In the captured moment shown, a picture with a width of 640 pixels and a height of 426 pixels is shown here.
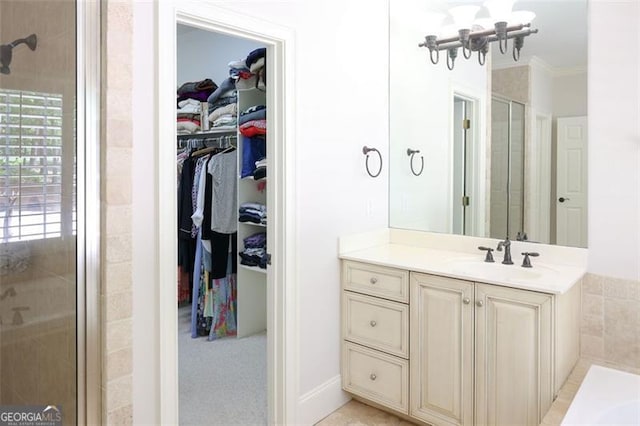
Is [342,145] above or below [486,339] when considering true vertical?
above

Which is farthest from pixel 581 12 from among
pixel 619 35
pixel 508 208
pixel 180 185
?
pixel 180 185

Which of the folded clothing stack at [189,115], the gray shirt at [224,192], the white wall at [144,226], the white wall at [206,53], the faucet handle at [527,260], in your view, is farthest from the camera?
the white wall at [206,53]

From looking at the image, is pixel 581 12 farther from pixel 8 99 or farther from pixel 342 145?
pixel 8 99

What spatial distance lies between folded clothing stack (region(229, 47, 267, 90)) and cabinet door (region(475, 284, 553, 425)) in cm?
212

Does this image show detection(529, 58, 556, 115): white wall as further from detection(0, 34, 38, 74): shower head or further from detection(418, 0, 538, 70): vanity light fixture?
detection(0, 34, 38, 74): shower head

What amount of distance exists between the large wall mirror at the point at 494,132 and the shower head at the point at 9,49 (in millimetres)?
2088

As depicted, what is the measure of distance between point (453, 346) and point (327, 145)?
48.9 inches

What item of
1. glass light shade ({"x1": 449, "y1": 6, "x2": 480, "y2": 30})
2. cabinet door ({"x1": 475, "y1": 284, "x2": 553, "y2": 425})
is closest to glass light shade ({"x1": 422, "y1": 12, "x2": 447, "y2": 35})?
glass light shade ({"x1": 449, "y1": 6, "x2": 480, "y2": 30})

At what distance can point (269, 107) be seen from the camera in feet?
7.70

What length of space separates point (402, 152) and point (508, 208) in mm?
789

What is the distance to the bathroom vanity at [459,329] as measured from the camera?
2049 mm

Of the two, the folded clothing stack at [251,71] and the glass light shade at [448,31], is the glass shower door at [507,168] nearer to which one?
the glass light shade at [448,31]

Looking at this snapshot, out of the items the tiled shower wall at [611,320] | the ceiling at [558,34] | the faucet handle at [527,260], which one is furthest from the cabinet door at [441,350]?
the ceiling at [558,34]

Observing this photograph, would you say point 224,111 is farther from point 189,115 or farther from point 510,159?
point 510,159
